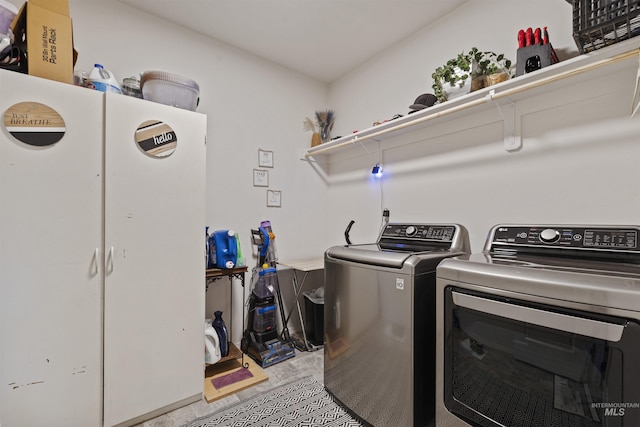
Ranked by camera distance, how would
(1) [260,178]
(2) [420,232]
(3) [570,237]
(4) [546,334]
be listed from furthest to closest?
(1) [260,178]
(2) [420,232]
(3) [570,237]
(4) [546,334]

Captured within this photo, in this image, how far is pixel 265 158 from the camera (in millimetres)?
2734

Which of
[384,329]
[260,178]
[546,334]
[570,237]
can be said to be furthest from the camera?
[260,178]

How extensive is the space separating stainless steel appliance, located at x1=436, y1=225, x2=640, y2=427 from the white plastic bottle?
6.58 feet

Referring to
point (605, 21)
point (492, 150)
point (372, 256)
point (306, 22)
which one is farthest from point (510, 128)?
point (306, 22)

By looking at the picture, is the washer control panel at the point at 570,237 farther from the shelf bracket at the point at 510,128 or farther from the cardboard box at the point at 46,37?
the cardboard box at the point at 46,37

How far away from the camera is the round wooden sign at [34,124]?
1.32m

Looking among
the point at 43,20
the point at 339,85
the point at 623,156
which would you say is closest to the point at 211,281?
the point at 43,20

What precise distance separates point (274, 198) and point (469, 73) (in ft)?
6.06

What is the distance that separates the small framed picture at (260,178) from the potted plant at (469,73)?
5.21ft

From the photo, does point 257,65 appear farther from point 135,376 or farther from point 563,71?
point 135,376

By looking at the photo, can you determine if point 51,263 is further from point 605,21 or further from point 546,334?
point 605,21

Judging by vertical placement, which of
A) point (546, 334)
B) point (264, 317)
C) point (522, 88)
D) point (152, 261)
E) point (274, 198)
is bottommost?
point (264, 317)

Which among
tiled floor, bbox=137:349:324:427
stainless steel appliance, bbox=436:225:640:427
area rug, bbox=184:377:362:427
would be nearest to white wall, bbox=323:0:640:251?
stainless steel appliance, bbox=436:225:640:427

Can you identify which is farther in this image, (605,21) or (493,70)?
(493,70)
